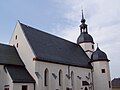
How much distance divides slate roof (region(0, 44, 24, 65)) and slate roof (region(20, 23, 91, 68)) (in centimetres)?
287

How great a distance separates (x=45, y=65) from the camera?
26.4m

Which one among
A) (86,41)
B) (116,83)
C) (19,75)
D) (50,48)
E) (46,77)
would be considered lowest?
(116,83)

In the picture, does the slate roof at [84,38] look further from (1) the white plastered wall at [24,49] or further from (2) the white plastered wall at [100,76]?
(1) the white plastered wall at [24,49]

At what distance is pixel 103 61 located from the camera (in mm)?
37312

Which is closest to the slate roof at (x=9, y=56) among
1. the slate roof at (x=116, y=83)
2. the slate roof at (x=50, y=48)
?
the slate roof at (x=50, y=48)

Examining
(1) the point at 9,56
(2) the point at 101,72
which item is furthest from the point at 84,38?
(1) the point at 9,56

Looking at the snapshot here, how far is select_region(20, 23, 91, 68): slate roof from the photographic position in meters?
27.2

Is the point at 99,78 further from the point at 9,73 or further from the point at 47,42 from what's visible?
the point at 9,73

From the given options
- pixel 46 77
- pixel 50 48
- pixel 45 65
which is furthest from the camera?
pixel 50 48

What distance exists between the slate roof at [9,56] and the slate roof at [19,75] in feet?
2.54

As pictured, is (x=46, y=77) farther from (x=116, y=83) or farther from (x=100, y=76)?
(x=116, y=83)

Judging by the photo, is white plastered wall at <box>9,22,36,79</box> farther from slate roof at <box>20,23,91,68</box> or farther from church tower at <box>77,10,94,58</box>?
church tower at <box>77,10,94,58</box>

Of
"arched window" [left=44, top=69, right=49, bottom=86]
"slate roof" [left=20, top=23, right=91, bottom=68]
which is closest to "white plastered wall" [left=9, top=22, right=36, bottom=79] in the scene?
"slate roof" [left=20, top=23, right=91, bottom=68]

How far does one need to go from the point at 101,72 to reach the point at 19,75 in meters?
18.9
